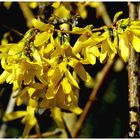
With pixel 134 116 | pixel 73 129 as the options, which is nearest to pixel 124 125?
pixel 73 129

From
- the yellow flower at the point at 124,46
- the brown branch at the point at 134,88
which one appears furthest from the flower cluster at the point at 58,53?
the brown branch at the point at 134,88

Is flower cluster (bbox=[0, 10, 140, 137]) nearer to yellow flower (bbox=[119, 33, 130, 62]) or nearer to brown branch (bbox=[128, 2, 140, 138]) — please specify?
yellow flower (bbox=[119, 33, 130, 62])

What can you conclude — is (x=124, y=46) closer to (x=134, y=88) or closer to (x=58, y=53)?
(x=58, y=53)

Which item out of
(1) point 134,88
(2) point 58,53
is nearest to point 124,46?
(2) point 58,53

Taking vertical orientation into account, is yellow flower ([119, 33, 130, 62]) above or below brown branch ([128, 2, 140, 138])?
above

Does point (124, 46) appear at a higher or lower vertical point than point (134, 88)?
higher

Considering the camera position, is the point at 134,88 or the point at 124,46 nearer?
the point at 124,46

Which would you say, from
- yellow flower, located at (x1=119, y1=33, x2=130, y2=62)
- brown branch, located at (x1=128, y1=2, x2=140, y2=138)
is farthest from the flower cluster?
brown branch, located at (x1=128, y1=2, x2=140, y2=138)

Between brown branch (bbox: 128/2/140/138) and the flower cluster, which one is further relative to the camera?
brown branch (bbox: 128/2/140/138)
